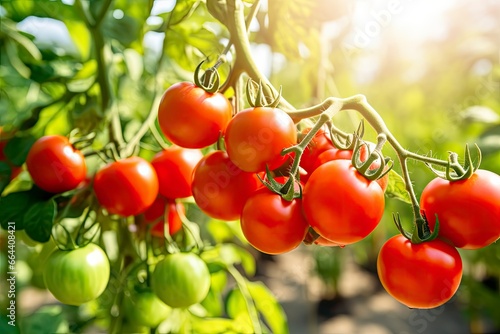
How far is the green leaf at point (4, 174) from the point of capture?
0.67 metres

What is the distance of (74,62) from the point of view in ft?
2.92

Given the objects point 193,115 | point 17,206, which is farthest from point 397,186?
point 17,206

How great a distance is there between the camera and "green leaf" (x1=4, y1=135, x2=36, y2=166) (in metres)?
0.68

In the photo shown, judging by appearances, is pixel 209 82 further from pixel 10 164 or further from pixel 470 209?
pixel 10 164

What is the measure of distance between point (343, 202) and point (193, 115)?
15cm

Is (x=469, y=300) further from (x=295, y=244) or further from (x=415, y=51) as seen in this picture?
(x=295, y=244)

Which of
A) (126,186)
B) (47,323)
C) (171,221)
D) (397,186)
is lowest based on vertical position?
(47,323)

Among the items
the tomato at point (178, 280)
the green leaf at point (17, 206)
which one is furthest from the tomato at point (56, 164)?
the tomato at point (178, 280)

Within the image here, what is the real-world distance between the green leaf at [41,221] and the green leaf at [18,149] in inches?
4.4

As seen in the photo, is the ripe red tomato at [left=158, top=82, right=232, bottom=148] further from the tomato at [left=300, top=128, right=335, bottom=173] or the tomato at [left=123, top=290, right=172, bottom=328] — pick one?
the tomato at [left=123, top=290, right=172, bottom=328]

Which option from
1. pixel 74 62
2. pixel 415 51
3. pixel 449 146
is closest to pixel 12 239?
pixel 74 62

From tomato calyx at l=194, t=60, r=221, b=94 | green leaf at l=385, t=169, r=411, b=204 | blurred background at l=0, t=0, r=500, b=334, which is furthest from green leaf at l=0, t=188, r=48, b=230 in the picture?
green leaf at l=385, t=169, r=411, b=204

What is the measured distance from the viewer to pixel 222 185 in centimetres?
48

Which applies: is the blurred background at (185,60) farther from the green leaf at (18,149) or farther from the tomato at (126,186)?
the tomato at (126,186)
